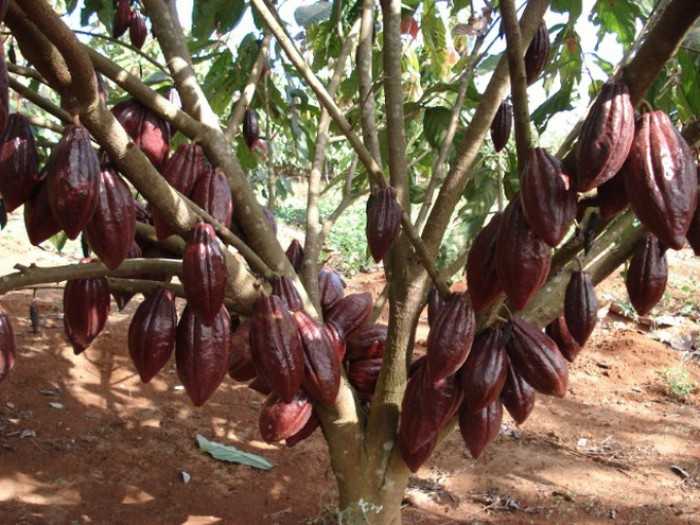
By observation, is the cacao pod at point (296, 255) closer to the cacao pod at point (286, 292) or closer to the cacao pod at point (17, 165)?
the cacao pod at point (286, 292)

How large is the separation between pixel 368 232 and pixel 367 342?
13.1 inches

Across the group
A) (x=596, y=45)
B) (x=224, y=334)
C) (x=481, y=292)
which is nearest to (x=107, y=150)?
(x=224, y=334)

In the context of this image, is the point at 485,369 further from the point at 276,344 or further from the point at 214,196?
the point at 214,196

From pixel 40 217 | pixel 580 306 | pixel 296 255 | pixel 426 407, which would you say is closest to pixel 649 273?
pixel 580 306

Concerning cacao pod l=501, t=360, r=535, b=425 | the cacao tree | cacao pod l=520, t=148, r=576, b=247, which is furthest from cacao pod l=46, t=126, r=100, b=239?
cacao pod l=501, t=360, r=535, b=425

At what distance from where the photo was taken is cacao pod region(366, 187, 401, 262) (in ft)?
4.20

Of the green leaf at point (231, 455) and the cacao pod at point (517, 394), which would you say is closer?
the cacao pod at point (517, 394)

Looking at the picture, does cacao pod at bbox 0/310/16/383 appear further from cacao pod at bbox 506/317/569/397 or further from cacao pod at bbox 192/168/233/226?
cacao pod at bbox 506/317/569/397

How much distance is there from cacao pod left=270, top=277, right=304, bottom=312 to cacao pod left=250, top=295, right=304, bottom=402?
0.30ft

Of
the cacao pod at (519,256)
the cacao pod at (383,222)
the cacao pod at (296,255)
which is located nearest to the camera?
the cacao pod at (519,256)

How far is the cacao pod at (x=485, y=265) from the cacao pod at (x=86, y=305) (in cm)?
60

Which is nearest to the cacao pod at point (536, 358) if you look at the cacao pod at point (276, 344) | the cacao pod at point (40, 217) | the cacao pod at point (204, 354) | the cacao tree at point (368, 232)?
the cacao tree at point (368, 232)

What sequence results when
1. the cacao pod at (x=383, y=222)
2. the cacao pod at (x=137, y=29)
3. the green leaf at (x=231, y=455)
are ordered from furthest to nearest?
the green leaf at (x=231, y=455) → the cacao pod at (x=137, y=29) → the cacao pod at (x=383, y=222)

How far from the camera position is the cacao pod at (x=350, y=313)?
151 centimetres
